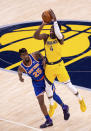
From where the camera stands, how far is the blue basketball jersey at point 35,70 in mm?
7645

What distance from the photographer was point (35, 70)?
7.65 metres

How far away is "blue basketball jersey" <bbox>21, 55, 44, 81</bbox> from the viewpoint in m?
7.64

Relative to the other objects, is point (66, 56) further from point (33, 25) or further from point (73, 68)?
point (33, 25)

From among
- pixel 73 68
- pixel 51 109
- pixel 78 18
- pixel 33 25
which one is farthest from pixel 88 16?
pixel 51 109

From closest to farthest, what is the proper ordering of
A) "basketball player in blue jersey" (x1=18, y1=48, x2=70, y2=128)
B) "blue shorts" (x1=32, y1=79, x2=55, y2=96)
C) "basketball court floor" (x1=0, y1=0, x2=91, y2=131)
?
"basketball player in blue jersey" (x1=18, y1=48, x2=70, y2=128) → "blue shorts" (x1=32, y1=79, x2=55, y2=96) → "basketball court floor" (x1=0, y1=0, x2=91, y2=131)

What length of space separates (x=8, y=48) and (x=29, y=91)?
376cm

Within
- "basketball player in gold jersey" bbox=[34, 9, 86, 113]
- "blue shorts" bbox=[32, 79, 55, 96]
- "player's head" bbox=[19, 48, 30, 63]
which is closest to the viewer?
"basketball player in gold jersey" bbox=[34, 9, 86, 113]

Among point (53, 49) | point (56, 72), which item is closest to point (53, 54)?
point (53, 49)

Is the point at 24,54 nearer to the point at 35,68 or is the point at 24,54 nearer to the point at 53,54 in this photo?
the point at 35,68

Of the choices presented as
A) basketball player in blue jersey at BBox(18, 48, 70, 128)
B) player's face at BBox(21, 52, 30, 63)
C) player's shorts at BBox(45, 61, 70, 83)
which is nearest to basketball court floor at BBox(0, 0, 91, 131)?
basketball player in blue jersey at BBox(18, 48, 70, 128)

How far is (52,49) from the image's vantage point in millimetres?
7488

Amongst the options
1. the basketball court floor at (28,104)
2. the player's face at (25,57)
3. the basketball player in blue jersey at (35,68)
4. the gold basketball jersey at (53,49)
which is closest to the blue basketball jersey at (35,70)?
the basketball player in blue jersey at (35,68)

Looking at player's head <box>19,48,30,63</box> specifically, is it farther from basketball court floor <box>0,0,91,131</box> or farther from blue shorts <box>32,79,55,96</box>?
basketball court floor <box>0,0,91,131</box>

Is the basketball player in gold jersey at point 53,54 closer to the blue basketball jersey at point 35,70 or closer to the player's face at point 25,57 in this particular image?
the blue basketball jersey at point 35,70
